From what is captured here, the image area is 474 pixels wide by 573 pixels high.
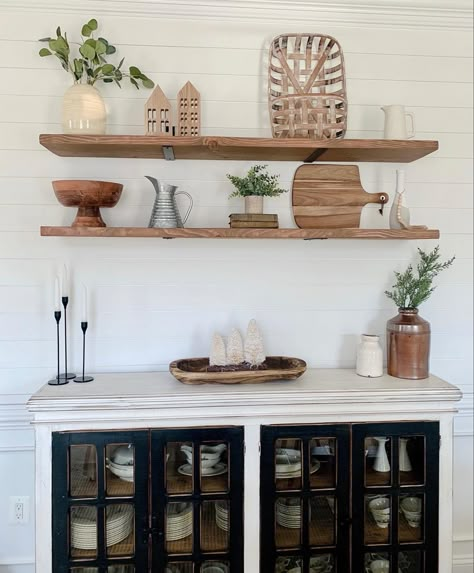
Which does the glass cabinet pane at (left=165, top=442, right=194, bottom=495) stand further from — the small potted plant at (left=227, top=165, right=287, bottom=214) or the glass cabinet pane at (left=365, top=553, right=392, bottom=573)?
the small potted plant at (left=227, top=165, right=287, bottom=214)

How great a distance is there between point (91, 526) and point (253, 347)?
88 cm

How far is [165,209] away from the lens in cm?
181

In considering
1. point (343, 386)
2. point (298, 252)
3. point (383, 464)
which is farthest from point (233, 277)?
point (383, 464)

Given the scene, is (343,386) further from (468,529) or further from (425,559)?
(468,529)

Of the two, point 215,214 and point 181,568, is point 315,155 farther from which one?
point 181,568

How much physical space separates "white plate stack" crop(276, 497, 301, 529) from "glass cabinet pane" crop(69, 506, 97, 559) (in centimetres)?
67

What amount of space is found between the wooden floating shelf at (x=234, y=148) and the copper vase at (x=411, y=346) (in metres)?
0.66

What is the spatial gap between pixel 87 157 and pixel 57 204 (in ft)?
0.78

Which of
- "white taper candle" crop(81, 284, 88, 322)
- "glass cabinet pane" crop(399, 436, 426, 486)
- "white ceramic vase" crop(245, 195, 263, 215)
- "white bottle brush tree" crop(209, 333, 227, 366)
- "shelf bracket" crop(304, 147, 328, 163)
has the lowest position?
"glass cabinet pane" crop(399, 436, 426, 486)

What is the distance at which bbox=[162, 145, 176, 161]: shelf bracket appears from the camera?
1.77 m

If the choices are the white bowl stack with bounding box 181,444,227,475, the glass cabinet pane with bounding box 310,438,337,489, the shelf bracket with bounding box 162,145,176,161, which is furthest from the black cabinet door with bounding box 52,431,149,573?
the shelf bracket with bounding box 162,145,176,161

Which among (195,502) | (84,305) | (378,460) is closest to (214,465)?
(195,502)

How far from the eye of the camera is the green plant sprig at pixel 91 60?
1820mm

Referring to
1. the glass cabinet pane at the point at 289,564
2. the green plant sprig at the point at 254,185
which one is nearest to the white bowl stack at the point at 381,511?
the glass cabinet pane at the point at 289,564
